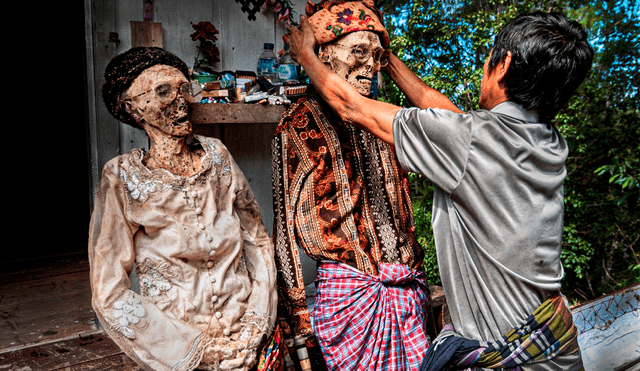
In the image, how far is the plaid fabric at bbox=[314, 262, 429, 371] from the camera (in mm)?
2125

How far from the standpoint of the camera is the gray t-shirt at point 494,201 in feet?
5.21

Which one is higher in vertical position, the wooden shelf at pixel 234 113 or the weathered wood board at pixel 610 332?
the wooden shelf at pixel 234 113

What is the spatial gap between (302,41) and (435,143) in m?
0.86

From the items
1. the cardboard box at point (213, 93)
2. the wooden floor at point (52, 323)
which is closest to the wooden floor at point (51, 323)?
the wooden floor at point (52, 323)

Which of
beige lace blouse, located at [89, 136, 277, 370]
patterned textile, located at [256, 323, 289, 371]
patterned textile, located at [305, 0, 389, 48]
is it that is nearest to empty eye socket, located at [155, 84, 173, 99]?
beige lace blouse, located at [89, 136, 277, 370]

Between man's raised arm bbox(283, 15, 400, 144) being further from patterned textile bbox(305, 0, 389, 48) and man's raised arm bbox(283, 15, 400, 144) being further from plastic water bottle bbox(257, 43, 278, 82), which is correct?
plastic water bottle bbox(257, 43, 278, 82)

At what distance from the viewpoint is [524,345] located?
1.61 metres

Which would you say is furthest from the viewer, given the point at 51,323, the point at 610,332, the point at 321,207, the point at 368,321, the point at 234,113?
the point at 610,332

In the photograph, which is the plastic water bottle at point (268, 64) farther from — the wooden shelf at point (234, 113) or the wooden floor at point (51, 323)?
the wooden floor at point (51, 323)

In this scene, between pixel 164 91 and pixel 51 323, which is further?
pixel 51 323

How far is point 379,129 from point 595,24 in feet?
15.7

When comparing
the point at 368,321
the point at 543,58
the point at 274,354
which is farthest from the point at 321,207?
the point at 543,58

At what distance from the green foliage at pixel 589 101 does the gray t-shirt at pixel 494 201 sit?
12.4ft

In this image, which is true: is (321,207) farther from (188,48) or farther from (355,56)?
(188,48)
